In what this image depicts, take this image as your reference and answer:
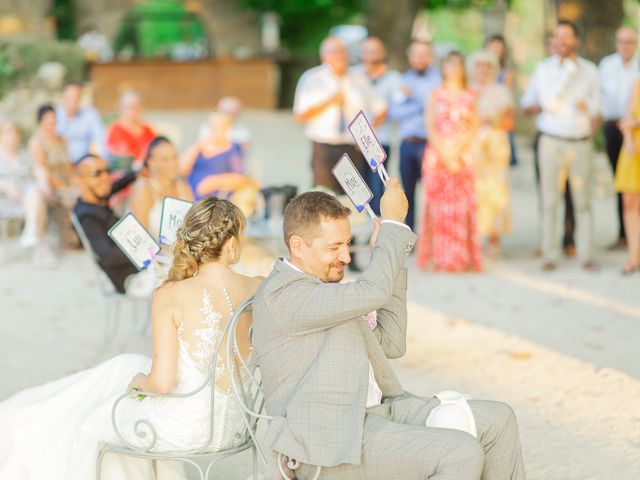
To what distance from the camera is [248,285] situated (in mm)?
3678

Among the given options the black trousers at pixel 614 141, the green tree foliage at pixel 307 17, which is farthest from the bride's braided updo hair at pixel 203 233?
the green tree foliage at pixel 307 17

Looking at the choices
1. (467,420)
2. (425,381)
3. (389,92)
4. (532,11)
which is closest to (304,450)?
(467,420)

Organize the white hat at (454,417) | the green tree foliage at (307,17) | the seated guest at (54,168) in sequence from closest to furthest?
the white hat at (454,417) → the seated guest at (54,168) → the green tree foliage at (307,17)

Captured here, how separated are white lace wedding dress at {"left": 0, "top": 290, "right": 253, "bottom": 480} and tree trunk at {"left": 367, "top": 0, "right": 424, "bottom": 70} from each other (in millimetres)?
15513

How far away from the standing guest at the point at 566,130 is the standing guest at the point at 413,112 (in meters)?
1.10

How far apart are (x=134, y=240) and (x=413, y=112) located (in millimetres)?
5736

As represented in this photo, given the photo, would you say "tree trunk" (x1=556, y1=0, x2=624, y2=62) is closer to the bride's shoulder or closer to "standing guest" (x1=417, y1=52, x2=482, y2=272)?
"standing guest" (x1=417, y1=52, x2=482, y2=272)

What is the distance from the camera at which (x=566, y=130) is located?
27.9 ft

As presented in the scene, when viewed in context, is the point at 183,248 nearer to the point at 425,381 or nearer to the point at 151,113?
the point at 425,381

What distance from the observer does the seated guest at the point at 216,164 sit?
29.5ft

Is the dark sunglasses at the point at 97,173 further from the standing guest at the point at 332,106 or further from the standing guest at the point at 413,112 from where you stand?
the standing guest at the point at 413,112

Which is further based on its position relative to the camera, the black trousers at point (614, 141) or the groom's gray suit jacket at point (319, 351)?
the black trousers at point (614, 141)

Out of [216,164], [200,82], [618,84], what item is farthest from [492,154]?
[200,82]

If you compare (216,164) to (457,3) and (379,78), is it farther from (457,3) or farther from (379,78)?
(457,3)
